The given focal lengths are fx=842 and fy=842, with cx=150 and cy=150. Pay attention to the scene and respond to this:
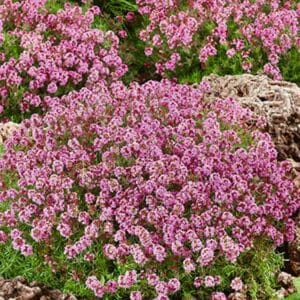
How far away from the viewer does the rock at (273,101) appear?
20.2 feet

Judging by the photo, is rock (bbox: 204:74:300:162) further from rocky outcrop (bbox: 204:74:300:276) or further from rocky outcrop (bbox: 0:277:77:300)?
rocky outcrop (bbox: 0:277:77:300)

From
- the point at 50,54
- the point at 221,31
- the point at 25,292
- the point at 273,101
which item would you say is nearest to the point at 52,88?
the point at 50,54

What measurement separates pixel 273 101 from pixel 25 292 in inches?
97.5

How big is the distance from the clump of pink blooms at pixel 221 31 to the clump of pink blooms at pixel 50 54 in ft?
1.42

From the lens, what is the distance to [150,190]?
5219 mm

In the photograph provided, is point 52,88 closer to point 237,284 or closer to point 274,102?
point 274,102

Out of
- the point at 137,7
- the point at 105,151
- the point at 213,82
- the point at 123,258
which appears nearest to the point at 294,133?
the point at 213,82

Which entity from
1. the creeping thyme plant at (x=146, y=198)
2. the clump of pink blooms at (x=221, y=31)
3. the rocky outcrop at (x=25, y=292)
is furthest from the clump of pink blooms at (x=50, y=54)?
the rocky outcrop at (x=25, y=292)

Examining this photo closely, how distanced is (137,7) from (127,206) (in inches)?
152

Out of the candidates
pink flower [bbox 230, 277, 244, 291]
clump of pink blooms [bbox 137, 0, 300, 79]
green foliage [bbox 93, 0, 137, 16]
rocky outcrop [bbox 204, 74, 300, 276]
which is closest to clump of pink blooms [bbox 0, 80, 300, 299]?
pink flower [bbox 230, 277, 244, 291]

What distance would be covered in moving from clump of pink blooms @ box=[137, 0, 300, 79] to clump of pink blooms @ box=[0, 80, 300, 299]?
60.0 inches

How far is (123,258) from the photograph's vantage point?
500 centimetres

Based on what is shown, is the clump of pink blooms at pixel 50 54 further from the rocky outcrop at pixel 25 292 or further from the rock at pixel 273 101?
the rocky outcrop at pixel 25 292

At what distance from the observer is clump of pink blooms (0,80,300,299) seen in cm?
499
